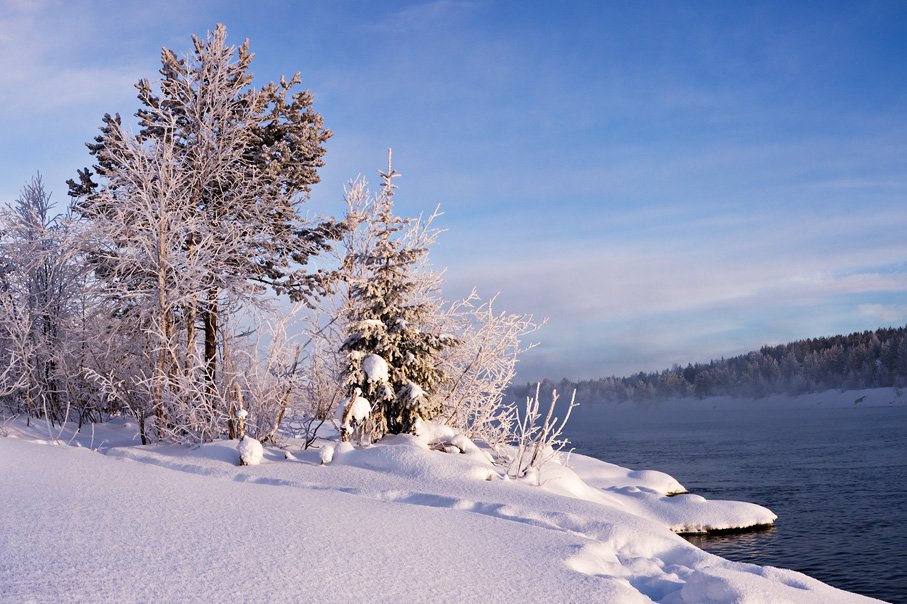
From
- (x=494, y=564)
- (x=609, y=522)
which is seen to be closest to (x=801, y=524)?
(x=609, y=522)

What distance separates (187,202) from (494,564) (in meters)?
15.3

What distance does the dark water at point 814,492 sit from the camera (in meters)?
15.1

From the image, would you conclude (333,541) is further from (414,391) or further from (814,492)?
(814,492)

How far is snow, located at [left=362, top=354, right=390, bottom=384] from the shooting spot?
52.5 ft

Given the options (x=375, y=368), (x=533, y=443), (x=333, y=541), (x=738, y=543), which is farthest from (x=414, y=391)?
(x=333, y=541)

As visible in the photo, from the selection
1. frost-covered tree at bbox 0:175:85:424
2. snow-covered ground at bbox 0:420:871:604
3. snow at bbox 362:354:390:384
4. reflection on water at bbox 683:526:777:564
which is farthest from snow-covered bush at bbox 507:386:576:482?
frost-covered tree at bbox 0:175:85:424

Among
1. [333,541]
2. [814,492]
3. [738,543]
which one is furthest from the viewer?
[814,492]

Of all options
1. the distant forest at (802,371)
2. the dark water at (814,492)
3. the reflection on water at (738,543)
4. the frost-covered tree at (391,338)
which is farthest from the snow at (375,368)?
the distant forest at (802,371)

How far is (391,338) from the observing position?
17.0 meters

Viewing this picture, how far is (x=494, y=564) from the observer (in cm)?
737

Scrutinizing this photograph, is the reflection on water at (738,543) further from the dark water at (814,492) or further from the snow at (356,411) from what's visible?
the snow at (356,411)

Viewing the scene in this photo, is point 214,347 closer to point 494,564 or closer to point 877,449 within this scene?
point 494,564

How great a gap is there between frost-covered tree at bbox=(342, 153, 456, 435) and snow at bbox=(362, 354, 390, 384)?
0.06 metres

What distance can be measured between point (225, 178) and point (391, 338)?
772 cm
